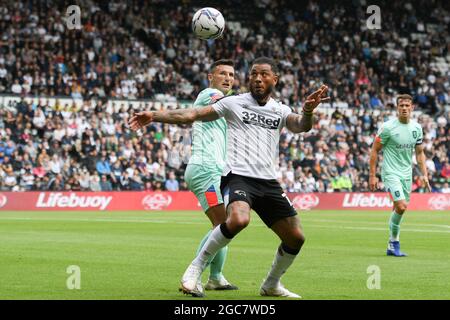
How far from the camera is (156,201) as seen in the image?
3672cm

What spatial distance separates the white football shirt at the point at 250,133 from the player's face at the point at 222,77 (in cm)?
124

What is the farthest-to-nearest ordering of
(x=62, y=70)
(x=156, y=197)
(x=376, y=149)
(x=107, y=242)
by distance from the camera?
(x=62, y=70) < (x=156, y=197) < (x=107, y=242) < (x=376, y=149)

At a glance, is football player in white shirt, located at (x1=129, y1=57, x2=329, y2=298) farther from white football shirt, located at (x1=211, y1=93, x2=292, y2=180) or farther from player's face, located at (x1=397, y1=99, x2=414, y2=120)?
player's face, located at (x1=397, y1=99, x2=414, y2=120)

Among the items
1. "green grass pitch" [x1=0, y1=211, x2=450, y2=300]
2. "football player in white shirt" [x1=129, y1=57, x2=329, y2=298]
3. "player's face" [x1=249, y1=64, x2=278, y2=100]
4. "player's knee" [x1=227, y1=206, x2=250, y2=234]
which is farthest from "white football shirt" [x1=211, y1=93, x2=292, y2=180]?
"green grass pitch" [x1=0, y1=211, x2=450, y2=300]

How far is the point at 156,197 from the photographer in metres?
36.6

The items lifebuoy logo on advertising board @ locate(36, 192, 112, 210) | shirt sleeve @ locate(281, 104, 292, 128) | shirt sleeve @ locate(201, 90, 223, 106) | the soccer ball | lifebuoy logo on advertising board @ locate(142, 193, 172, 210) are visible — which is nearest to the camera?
shirt sleeve @ locate(281, 104, 292, 128)

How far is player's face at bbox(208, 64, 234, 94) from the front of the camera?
11820 millimetres

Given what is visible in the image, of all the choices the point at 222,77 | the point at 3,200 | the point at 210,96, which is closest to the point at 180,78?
the point at 3,200

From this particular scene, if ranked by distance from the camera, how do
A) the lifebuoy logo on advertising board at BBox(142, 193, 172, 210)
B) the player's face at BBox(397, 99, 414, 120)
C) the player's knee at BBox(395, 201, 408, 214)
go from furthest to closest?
1. the lifebuoy logo on advertising board at BBox(142, 193, 172, 210)
2. the player's face at BBox(397, 99, 414, 120)
3. the player's knee at BBox(395, 201, 408, 214)

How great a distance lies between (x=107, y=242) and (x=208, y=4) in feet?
101

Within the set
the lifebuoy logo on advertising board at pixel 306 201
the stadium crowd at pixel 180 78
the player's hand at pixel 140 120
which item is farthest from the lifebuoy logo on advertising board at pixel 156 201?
the player's hand at pixel 140 120

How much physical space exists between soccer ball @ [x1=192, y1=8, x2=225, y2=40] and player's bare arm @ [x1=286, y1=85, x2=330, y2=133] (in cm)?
287

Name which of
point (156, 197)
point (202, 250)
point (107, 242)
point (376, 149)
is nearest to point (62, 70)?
point (156, 197)
